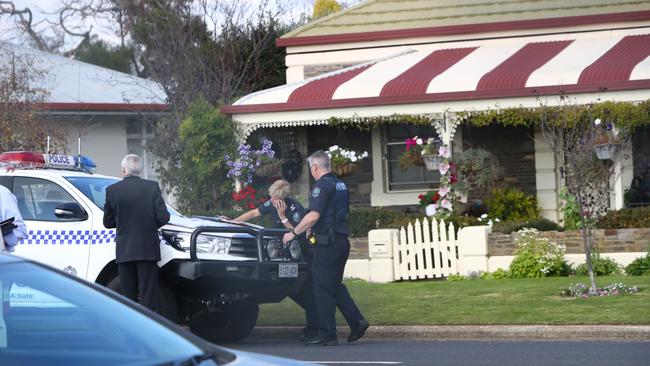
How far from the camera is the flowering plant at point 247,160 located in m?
21.0

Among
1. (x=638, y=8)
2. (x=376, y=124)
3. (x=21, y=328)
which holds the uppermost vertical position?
(x=638, y=8)

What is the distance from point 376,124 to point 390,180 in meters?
1.69

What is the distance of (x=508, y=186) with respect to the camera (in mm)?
20984

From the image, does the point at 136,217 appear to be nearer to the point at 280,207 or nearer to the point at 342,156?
the point at 280,207

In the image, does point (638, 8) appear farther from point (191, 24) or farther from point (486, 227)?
point (191, 24)

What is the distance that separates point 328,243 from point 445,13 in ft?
42.3

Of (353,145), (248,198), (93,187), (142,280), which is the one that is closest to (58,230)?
(93,187)

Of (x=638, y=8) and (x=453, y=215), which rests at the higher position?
(x=638, y=8)

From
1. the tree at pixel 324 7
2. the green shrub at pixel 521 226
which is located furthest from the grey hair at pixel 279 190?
the tree at pixel 324 7

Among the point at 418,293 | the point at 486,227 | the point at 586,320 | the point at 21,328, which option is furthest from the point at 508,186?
the point at 21,328

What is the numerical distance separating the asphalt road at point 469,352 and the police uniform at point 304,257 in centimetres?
23

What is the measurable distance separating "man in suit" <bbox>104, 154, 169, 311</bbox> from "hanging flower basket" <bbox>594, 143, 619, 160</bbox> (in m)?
9.88

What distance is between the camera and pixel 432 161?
20172 millimetres

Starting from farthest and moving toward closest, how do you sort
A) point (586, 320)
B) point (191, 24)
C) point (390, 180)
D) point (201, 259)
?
1. point (191, 24)
2. point (390, 180)
3. point (586, 320)
4. point (201, 259)
